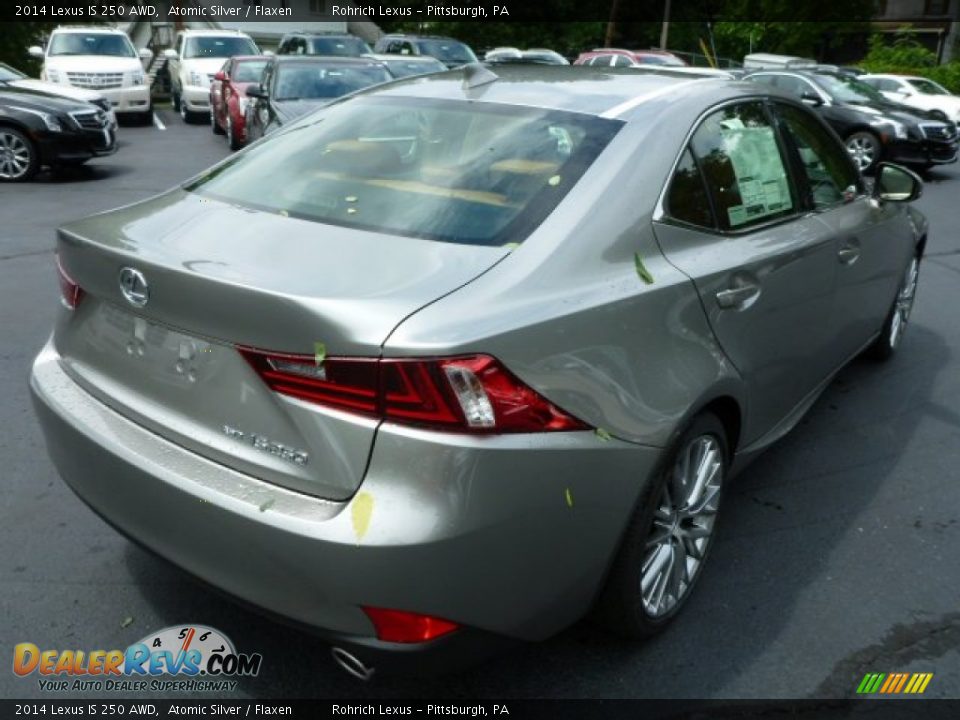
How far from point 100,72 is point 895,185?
16.0 m

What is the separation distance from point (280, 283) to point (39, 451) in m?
2.36

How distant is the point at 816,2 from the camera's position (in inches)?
1797

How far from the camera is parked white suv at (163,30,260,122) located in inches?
719

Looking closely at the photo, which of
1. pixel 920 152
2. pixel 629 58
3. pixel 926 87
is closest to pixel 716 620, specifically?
pixel 920 152

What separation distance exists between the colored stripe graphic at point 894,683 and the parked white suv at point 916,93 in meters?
17.8

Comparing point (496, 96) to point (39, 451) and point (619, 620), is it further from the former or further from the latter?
point (39, 451)

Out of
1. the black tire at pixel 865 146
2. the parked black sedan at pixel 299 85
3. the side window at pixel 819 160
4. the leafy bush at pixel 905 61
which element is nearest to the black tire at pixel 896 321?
the side window at pixel 819 160

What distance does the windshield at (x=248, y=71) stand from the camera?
14.8 m

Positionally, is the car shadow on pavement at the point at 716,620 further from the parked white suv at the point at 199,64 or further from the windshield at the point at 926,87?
the windshield at the point at 926,87

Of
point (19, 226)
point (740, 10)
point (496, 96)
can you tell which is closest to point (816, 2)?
point (740, 10)

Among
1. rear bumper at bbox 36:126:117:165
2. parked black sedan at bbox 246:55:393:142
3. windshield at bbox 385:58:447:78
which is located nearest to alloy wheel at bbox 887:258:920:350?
parked black sedan at bbox 246:55:393:142

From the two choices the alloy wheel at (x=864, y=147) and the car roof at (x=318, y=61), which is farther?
the alloy wheel at (x=864, y=147)

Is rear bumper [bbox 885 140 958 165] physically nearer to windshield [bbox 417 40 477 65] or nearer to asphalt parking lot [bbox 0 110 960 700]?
asphalt parking lot [bbox 0 110 960 700]

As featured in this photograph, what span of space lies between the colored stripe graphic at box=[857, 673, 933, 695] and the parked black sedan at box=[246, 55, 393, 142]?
8.89 m
